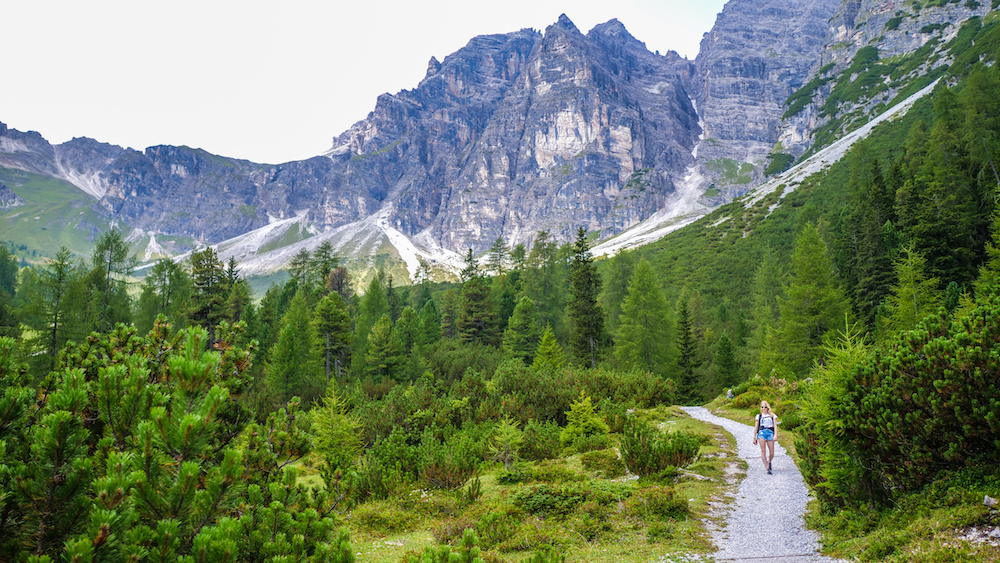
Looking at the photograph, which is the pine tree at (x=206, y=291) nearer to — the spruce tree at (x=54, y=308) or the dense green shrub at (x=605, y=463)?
the spruce tree at (x=54, y=308)

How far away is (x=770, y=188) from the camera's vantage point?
104 m

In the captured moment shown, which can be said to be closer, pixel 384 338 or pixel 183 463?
pixel 183 463

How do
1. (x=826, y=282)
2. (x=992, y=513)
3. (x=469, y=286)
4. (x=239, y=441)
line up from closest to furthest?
(x=992, y=513) < (x=239, y=441) < (x=826, y=282) < (x=469, y=286)

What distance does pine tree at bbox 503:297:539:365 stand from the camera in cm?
3856

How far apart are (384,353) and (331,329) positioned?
4688mm

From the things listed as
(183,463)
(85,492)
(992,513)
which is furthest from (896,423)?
(85,492)

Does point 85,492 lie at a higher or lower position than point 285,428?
higher

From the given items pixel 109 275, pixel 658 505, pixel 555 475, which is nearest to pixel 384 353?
pixel 109 275

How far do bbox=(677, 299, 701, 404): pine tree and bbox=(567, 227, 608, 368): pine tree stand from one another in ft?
19.2

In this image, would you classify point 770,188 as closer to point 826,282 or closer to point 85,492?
point 826,282

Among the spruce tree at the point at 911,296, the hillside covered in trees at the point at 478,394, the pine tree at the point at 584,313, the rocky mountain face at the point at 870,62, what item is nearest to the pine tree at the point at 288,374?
the hillside covered in trees at the point at 478,394

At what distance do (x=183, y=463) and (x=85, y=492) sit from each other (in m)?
0.53

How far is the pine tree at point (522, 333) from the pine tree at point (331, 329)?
12432 mm

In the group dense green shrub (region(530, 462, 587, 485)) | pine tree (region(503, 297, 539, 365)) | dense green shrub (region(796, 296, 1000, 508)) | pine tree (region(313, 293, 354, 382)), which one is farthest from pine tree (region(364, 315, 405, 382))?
dense green shrub (region(796, 296, 1000, 508))
